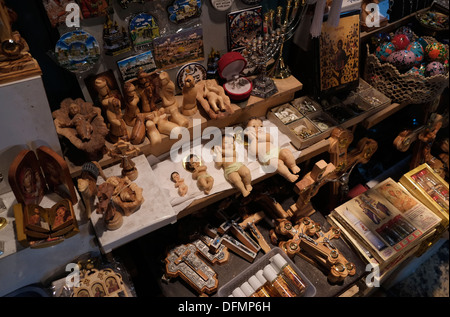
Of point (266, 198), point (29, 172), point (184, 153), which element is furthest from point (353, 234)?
point (29, 172)

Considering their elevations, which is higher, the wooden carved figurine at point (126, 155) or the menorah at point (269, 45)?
the menorah at point (269, 45)

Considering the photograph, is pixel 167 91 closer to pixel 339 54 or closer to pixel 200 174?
pixel 200 174

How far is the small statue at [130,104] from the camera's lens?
5.40 feet

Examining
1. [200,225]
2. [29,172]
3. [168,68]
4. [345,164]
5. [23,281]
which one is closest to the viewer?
[29,172]

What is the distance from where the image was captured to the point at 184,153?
1906 millimetres

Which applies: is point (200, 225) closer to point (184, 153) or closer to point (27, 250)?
point (184, 153)

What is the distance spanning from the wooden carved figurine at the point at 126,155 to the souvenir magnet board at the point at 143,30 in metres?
0.49

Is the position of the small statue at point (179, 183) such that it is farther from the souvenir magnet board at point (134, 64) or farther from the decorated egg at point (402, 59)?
the decorated egg at point (402, 59)

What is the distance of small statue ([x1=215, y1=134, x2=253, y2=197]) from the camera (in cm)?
176

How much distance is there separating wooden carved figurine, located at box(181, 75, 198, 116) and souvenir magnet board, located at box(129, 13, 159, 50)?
0.25m

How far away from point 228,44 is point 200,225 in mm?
1010

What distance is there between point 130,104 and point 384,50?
154 centimetres

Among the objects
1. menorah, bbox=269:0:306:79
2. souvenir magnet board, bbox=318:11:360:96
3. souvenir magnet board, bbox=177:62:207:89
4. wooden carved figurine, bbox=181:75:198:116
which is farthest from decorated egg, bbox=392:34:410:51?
wooden carved figurine, bbox=181:75:198:116

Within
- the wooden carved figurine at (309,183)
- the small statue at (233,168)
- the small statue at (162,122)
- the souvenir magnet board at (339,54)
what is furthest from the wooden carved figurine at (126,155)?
the souvenir magnet board at (339,54)
